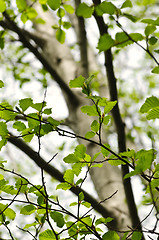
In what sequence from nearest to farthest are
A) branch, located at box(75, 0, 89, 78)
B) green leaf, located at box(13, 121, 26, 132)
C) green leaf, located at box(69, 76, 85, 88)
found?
1. green leaf, located at box(69, 76, 85, 88)
2. green leaf, located at box(13, 121, 26, 132)
3. branch, located at box(75, 0, 89, 78)

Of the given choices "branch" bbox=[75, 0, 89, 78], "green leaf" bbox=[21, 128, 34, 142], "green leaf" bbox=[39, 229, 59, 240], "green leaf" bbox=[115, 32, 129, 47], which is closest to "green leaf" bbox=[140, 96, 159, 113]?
"green leaf" bbox=[115, 32, 129, 47]

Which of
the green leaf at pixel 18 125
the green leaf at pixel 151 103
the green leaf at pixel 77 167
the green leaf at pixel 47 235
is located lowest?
the green leaf at pixel 47 235

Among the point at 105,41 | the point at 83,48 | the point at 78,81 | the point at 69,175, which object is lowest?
the point at 69,175

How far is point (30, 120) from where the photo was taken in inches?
24.7

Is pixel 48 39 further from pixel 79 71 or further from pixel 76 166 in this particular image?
pixel 76 166

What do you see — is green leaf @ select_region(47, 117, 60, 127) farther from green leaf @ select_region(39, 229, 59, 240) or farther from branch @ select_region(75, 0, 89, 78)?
branch @ select_region(75, 0, 89, 78)

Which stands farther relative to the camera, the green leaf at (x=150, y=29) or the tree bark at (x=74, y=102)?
the tree bark at (x=74, y=102)

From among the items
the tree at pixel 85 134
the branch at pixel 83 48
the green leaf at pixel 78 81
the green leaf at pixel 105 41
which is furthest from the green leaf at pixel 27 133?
the branch at pixel 83 48

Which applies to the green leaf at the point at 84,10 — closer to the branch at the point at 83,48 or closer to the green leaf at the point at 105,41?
the green leaf at the point at 105,41

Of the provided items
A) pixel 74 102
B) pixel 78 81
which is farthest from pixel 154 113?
pixel 74 102

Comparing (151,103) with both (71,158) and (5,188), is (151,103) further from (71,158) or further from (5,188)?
(5,188)

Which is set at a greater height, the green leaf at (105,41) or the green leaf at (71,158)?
the green leaf at (105,41)

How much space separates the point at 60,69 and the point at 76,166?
1.16 metres

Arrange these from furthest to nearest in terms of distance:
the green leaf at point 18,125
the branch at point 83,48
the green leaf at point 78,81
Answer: the branch at point 83,48, the green leaf at point 18,125, the green leaf at point 78,81
